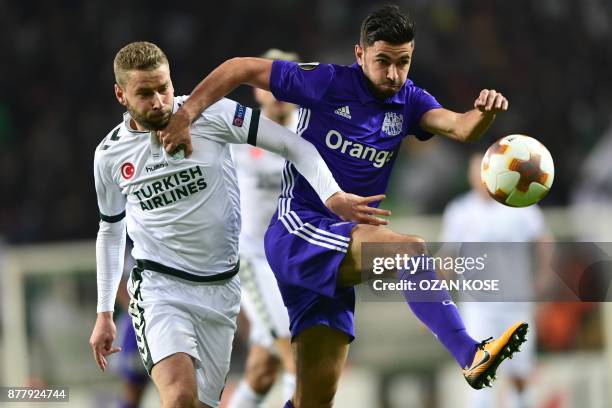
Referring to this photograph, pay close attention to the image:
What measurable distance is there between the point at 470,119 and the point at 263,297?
243 cm

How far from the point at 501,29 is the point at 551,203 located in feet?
8.85

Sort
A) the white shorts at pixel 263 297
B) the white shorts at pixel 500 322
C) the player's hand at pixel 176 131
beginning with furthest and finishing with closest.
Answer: the white shorts at pixel 500 322
the white shorts at pixel 263 297
the player's hand at pixel 176 131

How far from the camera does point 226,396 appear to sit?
927 centimetres

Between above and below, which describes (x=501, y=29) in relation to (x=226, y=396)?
above

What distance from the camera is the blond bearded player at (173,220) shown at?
4.77 m

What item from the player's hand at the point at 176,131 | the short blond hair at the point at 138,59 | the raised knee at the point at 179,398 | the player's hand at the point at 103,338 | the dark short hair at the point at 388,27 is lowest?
the raised knee at the point at 179,398

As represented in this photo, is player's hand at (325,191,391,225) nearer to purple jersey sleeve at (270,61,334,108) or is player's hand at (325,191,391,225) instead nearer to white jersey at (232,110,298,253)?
purple jersey sleeve at (270,61,334,108)

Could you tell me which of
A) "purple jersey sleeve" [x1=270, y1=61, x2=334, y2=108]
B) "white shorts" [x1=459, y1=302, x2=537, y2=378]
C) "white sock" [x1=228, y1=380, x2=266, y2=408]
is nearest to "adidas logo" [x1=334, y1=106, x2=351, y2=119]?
"purple jersey sleeve" [x1=270, y1=61, x2=334, y2=108]

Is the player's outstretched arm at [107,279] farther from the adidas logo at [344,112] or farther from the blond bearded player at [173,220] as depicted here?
the adidas logo at [344,112]

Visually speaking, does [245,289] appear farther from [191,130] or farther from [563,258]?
[563,258]

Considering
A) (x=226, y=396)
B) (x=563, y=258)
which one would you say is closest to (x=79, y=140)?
(x=226, y=396)

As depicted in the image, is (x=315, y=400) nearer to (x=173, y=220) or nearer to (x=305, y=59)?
(x=173, y=220)

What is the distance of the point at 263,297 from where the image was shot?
6.76m

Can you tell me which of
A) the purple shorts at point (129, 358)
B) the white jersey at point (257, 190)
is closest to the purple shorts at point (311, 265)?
the white jersey at point (257, 190)
